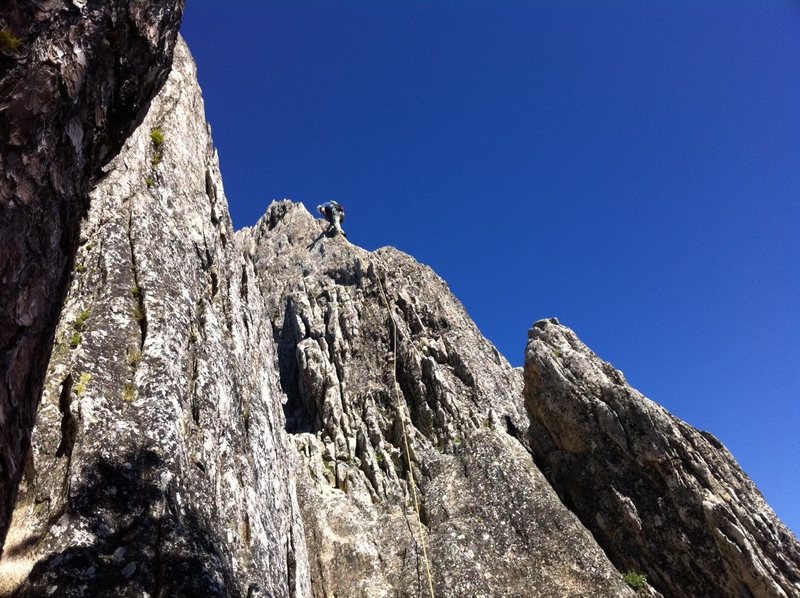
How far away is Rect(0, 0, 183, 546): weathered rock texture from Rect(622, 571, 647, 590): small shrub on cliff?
2746 centimetres

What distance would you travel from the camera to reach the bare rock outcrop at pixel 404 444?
88.9 feet

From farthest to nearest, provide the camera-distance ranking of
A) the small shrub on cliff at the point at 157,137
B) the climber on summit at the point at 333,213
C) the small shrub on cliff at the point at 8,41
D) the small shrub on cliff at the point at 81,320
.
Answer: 1. the climber on summit at the point at 333,213
2. the small shrub on cliff at the point at 157,137
3. the small shrub on cliff at the point at 81,320
4. the small shrub on cliff at the point at 8,41

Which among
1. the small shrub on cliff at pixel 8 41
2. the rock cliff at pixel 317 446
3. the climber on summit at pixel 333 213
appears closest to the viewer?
the small shrub on cliff at pixel 8 41

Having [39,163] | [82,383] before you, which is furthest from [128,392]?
[39,163]

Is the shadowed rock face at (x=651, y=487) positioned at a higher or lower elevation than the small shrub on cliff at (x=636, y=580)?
higher

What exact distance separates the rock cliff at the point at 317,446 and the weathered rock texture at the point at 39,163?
5615 millimetres

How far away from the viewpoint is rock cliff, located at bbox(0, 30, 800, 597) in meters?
12.9

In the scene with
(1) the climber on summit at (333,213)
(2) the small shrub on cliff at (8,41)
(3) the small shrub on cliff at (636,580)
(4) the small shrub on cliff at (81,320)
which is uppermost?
(1) the climber on summit at (333,213)

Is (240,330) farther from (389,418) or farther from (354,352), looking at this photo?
(354,352)

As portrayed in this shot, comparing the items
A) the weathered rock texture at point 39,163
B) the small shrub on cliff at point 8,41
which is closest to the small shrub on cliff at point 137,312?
the weathered rock texture at point 39,163

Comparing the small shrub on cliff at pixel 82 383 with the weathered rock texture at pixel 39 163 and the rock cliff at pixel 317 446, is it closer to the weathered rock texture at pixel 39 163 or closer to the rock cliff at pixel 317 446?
the rock cliff at pixel 317 446

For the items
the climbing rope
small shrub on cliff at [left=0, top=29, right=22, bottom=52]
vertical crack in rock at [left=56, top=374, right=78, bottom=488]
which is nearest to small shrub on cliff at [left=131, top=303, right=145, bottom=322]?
vertical crack in rock at [left=56, top=374, right=78, bottom=488]

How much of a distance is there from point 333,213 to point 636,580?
145ft

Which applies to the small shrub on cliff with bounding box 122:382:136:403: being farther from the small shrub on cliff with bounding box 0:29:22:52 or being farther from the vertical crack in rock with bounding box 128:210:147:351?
the small shrub on cliff with bounding box 0:29:22:52
